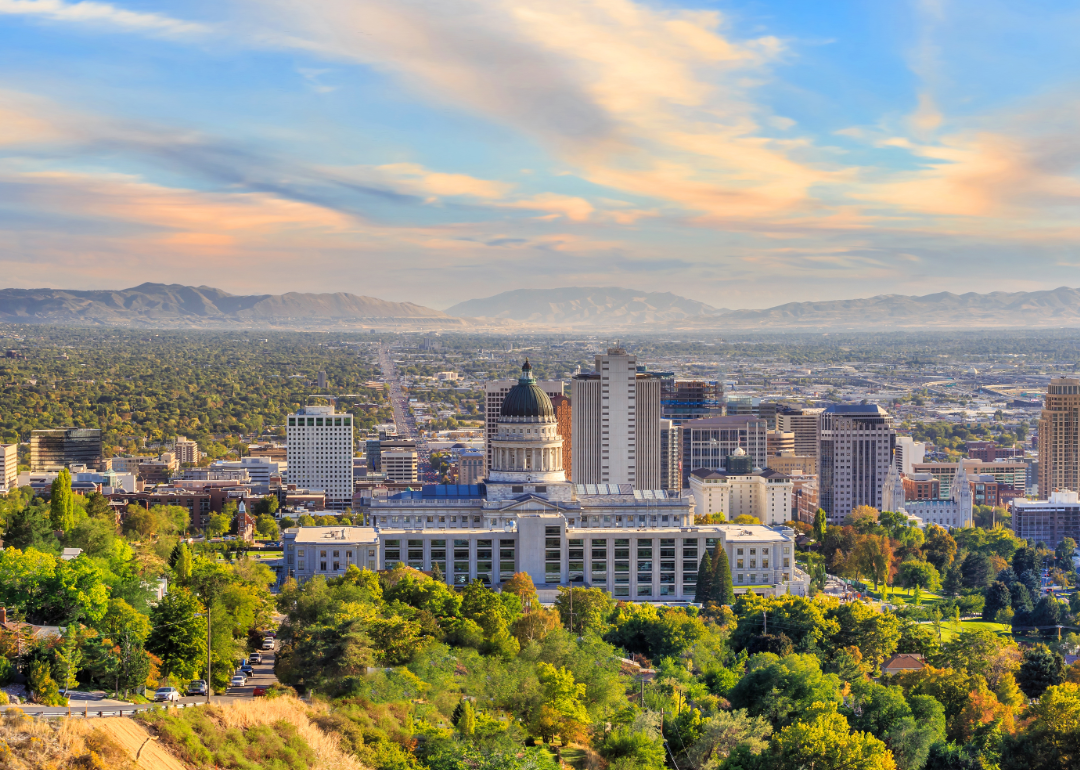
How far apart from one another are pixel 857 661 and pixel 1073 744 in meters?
20.1

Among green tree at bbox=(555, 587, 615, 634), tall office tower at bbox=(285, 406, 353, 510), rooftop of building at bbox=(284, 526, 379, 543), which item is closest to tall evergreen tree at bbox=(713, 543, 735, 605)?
green tree at bbox=(555, 587, 615, 634)

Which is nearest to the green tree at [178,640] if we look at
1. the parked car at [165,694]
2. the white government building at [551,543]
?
the parked car at [165,694]

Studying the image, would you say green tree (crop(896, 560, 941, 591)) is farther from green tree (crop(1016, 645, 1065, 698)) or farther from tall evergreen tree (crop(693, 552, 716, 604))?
green tree (crop(1016, 645, 1065, 698))

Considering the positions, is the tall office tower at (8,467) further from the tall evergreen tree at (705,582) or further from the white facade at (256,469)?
the tall evergreen tree at (705,582)

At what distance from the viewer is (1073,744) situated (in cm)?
5731

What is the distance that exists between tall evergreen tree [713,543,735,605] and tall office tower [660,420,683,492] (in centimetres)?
7786

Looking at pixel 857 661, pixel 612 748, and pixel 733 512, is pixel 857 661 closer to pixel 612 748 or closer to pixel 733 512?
pixel 612 748

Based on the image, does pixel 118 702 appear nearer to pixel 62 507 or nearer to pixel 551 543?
pixel 62 507

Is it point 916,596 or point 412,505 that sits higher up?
point 412,505

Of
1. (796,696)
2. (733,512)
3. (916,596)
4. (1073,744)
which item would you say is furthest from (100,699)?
(733,512)

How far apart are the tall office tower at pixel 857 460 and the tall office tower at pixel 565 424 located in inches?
1389

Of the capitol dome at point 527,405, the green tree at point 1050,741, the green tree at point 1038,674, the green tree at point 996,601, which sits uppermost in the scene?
the capitol dome at point 527,405

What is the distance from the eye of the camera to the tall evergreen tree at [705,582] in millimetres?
99625

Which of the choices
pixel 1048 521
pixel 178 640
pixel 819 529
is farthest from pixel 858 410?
pixel 178 640
